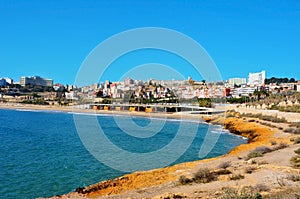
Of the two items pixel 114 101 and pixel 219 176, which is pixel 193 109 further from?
pixel 219 176

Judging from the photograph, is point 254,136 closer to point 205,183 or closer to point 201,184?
point 205,183

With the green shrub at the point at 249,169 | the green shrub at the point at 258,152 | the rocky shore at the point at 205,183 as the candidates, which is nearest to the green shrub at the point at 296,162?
the rocky shore at the point at 205,183

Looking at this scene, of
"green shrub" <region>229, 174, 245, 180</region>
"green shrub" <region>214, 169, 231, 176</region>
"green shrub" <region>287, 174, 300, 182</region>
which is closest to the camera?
"green shrub" <region>287, 174, 300, 182</region>

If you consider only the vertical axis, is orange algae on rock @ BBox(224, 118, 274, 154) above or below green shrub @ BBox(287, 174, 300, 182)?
below

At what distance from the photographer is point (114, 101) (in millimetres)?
120188

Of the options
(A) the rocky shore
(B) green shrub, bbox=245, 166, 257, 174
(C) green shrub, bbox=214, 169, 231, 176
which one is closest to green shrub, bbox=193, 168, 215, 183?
(A) the rocky shore

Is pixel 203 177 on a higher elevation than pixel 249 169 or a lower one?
lower

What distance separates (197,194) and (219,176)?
8.17 ft

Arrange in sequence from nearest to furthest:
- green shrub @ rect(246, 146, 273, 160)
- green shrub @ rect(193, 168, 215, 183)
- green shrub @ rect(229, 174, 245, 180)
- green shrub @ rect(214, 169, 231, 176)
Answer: green shrub @ rect(229, 174, 245, 180) → green shrub @ rect(193, 168, 215, 183) → green shrub @ rect(214, 169, 231, 176) → green shrub @ rect(246, 146, 273, 160)

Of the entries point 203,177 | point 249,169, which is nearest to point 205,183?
point 203,177

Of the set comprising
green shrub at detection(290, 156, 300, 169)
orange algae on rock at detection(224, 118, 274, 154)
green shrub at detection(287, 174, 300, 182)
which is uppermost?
green shrub at detection(287, 174, 300, 182)

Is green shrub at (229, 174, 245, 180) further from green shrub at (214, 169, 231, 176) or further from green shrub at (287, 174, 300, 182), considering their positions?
green shrub at (287, 174, 300, 182)

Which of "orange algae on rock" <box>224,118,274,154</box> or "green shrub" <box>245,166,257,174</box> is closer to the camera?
"green shrub" <box>245,166,257,174</box>

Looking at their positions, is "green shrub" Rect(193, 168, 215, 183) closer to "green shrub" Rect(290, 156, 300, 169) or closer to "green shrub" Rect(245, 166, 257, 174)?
"green shrub" Rect(245, 166, 257, 174)
